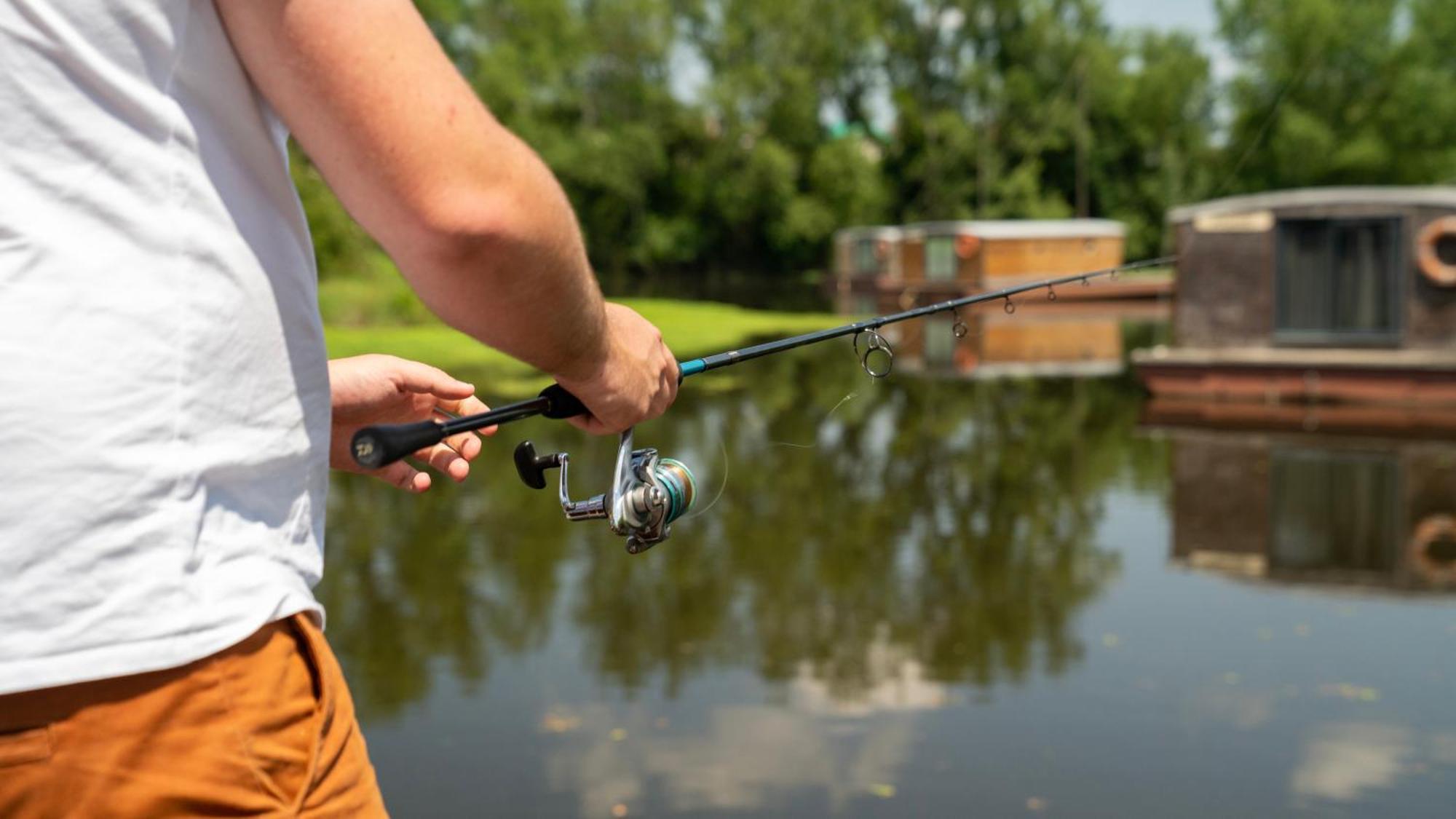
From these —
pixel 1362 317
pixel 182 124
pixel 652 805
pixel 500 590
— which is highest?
pixel 1362 317

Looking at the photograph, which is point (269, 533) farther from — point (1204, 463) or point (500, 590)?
point (1204, 463)

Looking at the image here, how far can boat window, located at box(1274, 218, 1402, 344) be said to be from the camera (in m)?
18.3

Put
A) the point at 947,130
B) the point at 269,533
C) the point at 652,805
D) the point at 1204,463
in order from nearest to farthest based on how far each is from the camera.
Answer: the point at 269,533 < the point at 652,805 < the point at 1204,463 < the point at 947,130

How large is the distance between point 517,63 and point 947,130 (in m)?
19.0

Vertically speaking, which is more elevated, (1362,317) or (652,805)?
(1362,317)

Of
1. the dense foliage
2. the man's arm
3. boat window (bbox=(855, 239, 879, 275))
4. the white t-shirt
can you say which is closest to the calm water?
the man's arm

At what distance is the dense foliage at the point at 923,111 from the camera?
6744 cm

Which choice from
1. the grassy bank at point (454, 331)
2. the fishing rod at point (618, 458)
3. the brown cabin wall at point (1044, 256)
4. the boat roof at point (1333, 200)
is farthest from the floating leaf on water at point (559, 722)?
the brown cabin wall at point (1044, 256)

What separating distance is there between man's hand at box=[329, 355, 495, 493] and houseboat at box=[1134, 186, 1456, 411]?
1583 centimetres

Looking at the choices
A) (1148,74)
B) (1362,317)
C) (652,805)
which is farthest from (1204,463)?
(1148,74)

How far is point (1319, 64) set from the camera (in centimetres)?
6875

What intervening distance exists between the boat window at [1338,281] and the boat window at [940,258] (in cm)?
2311

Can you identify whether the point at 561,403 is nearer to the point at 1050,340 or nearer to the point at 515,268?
the point at 515,268

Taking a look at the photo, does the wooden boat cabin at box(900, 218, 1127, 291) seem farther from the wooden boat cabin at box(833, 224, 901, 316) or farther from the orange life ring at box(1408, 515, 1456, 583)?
the orange life ring at box(1408, 515, 1456, 583)
